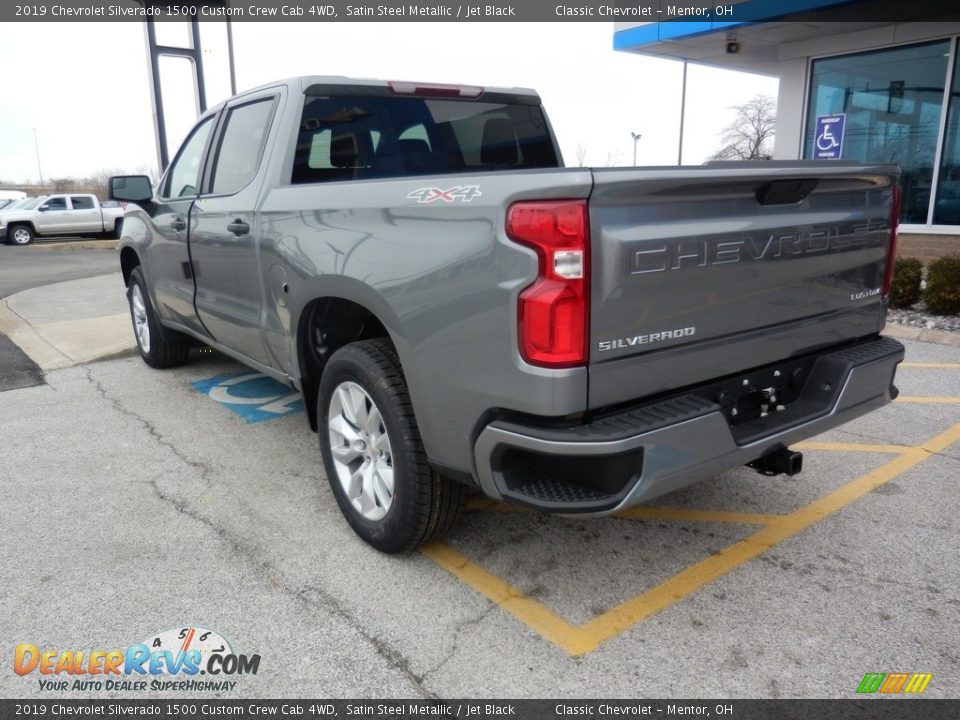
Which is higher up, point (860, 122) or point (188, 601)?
point (860, 122)

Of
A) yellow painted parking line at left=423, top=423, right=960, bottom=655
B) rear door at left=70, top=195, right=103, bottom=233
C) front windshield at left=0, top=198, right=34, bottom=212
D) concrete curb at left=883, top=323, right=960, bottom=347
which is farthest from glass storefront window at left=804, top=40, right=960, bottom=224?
front windshield at left=0, top=198, right=34, bottom=212

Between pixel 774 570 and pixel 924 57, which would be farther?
pixel 924 57

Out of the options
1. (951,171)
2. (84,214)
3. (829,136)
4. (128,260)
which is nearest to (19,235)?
(84,214)

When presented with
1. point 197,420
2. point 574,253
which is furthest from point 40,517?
point 574,253

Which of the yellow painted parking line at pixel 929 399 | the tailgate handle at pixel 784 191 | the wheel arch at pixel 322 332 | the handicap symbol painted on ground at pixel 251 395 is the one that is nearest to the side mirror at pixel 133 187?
the handicap symbol painted on ground at pixel 251 395

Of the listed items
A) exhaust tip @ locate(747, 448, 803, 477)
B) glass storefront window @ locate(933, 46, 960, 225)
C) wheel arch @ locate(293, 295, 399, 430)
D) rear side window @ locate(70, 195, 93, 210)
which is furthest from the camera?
rear side window @ locate(70, 195, 93, 210)

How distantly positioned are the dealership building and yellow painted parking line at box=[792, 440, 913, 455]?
751 cm

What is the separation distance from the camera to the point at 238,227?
145 inches

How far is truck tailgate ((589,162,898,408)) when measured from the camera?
7.05 ft

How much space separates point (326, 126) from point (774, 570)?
3.00m

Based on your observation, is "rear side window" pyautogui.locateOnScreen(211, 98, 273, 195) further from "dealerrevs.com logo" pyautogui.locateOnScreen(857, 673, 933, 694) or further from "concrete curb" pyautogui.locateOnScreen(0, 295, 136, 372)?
"dealerrevs.com logo" pyautogui.locateOnScreen(857, 673, 933, 694)

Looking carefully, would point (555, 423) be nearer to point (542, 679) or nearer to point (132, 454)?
point (542, 679)

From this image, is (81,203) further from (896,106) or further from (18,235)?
(896,106)

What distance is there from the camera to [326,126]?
370 centimetres
